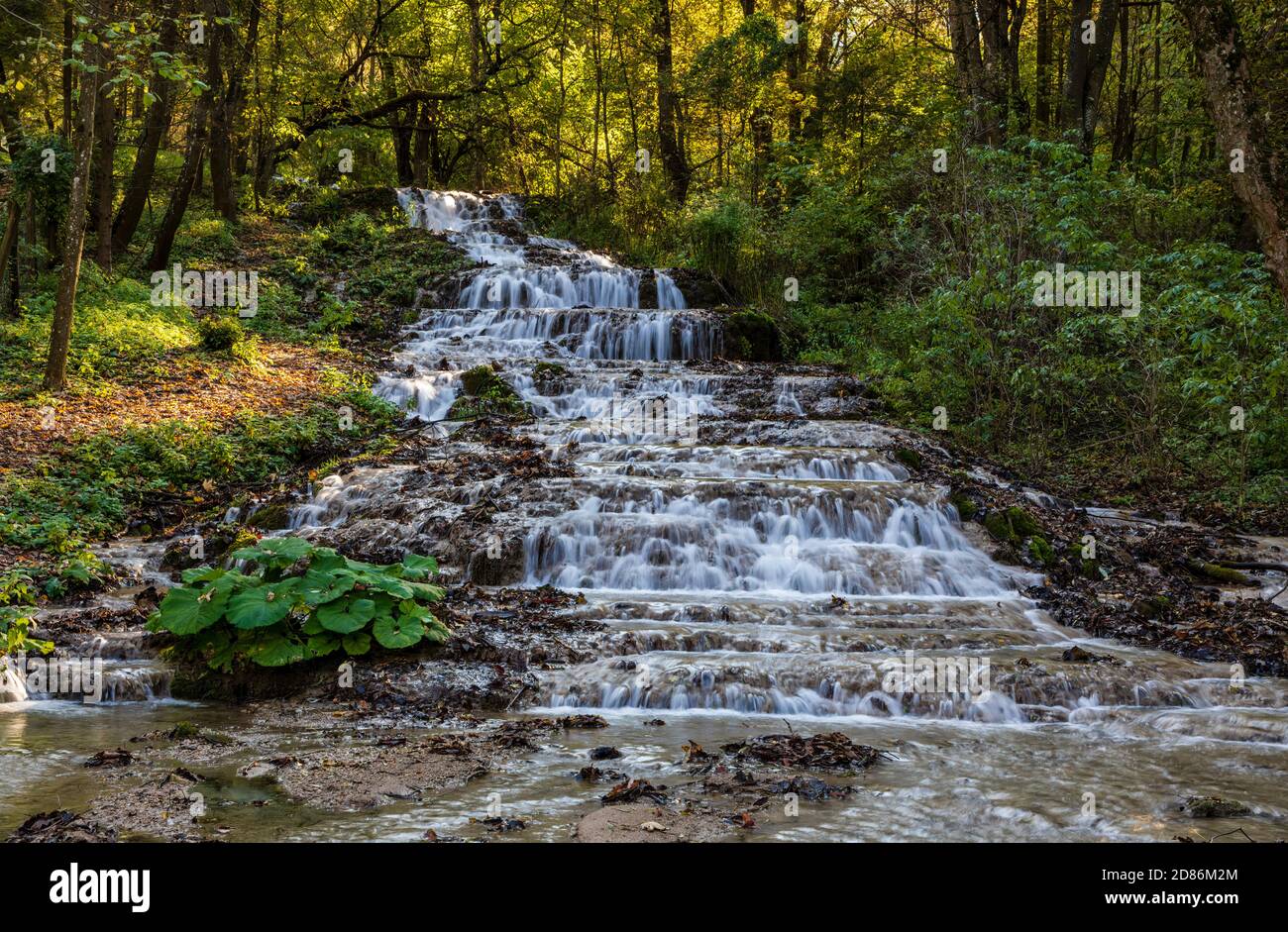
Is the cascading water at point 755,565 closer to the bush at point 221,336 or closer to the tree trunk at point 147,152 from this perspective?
the bush at point 221,336

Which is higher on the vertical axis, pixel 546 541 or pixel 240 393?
pixel 240 393

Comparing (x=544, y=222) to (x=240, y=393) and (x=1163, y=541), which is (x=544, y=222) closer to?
(x=240, y=393)

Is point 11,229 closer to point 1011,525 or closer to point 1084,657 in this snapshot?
point 1011,525

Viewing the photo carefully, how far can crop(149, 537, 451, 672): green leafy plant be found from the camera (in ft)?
20.8

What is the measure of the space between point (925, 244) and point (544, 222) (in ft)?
46.4

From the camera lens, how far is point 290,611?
6742 millimetres

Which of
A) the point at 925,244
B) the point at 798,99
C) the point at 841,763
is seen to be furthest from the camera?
the point at 798,99

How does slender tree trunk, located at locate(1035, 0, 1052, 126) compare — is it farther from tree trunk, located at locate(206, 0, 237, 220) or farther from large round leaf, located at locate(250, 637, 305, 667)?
large round leaf, located at locate(250, 637, 305, 667)

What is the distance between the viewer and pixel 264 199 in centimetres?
2331

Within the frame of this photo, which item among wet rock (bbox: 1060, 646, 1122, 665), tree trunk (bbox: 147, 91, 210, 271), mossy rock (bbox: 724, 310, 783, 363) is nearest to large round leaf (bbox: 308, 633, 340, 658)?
wet rock (bbox: 1060, 646, 1122, 665)

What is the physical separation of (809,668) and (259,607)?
4.02 m

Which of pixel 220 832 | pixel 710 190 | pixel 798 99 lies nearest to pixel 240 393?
pixel 220 832

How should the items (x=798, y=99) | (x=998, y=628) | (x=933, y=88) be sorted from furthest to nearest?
(x=798, y=99), (x=933, y=88), (x=998, y=628)

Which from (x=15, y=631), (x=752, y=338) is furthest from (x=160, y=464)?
(x=752, y=338)
